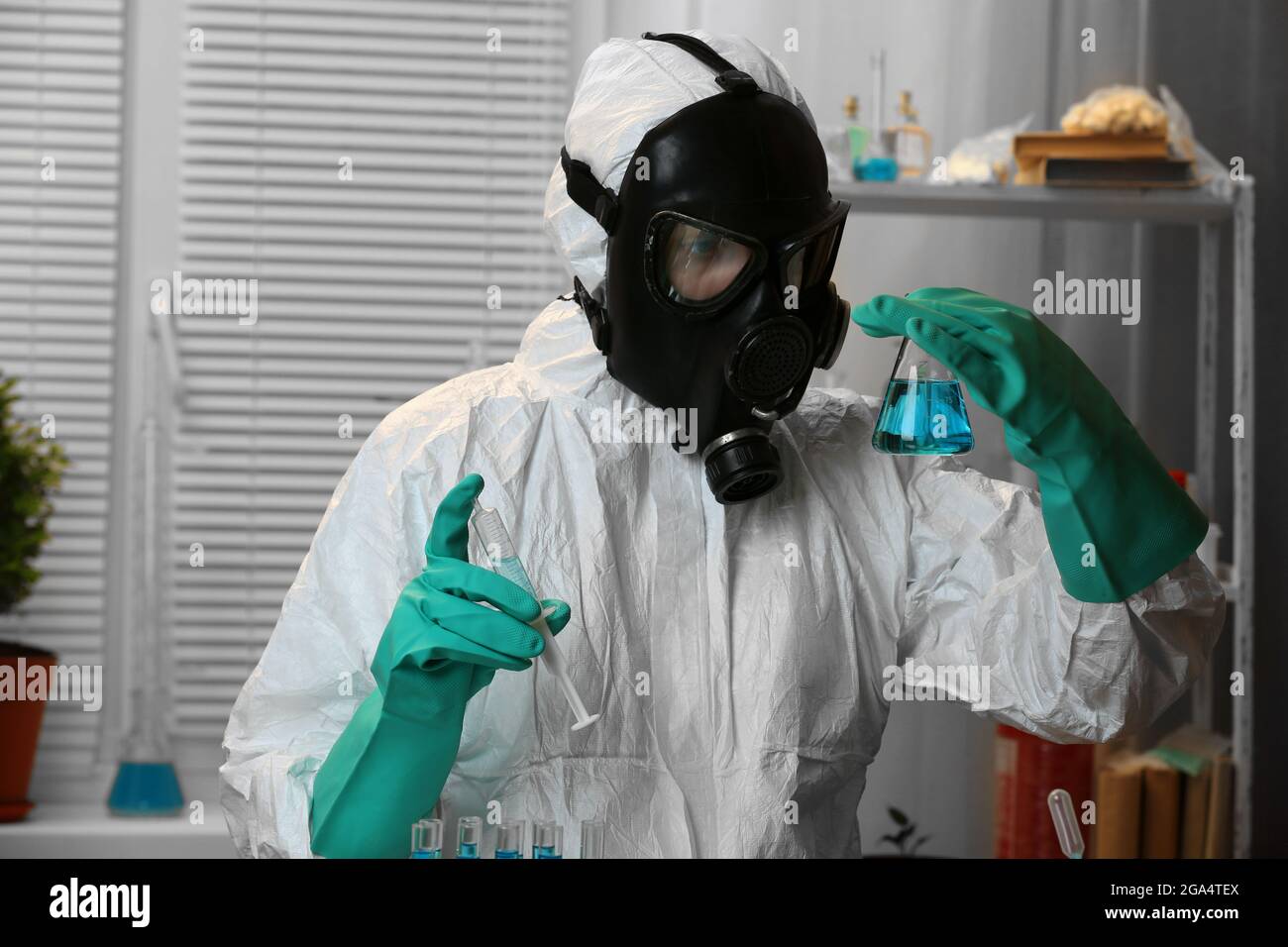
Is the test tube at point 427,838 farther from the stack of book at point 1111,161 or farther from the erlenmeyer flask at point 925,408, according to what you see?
the stack of book at point 1111,161

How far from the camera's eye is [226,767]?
49.1 inches

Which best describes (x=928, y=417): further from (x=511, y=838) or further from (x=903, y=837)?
(x=903, y=837)

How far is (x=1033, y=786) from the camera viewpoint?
254 cm

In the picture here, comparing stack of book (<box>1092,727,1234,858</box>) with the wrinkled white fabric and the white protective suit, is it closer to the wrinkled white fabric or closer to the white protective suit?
the white protective suit

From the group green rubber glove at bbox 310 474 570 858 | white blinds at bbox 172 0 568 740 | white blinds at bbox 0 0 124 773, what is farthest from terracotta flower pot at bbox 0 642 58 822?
green rubber glove at bbox 310 474 570 858

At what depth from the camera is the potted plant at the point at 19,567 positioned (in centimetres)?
259

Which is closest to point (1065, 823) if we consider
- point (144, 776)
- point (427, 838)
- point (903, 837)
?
point (427, 838)

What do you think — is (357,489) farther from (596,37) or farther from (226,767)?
(596,37)

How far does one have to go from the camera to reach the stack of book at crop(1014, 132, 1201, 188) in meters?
2.38

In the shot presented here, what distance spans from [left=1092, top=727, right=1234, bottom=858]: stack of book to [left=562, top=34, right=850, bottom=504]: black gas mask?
59.8 inches

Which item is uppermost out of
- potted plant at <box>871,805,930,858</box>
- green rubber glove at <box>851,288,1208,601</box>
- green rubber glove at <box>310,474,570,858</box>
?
green rubber glove at <box>851,288,1208,601</box>

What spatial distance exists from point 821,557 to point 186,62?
2191 mm

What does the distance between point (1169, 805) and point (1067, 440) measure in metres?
1.62

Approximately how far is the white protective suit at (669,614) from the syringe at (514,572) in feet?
0.42
